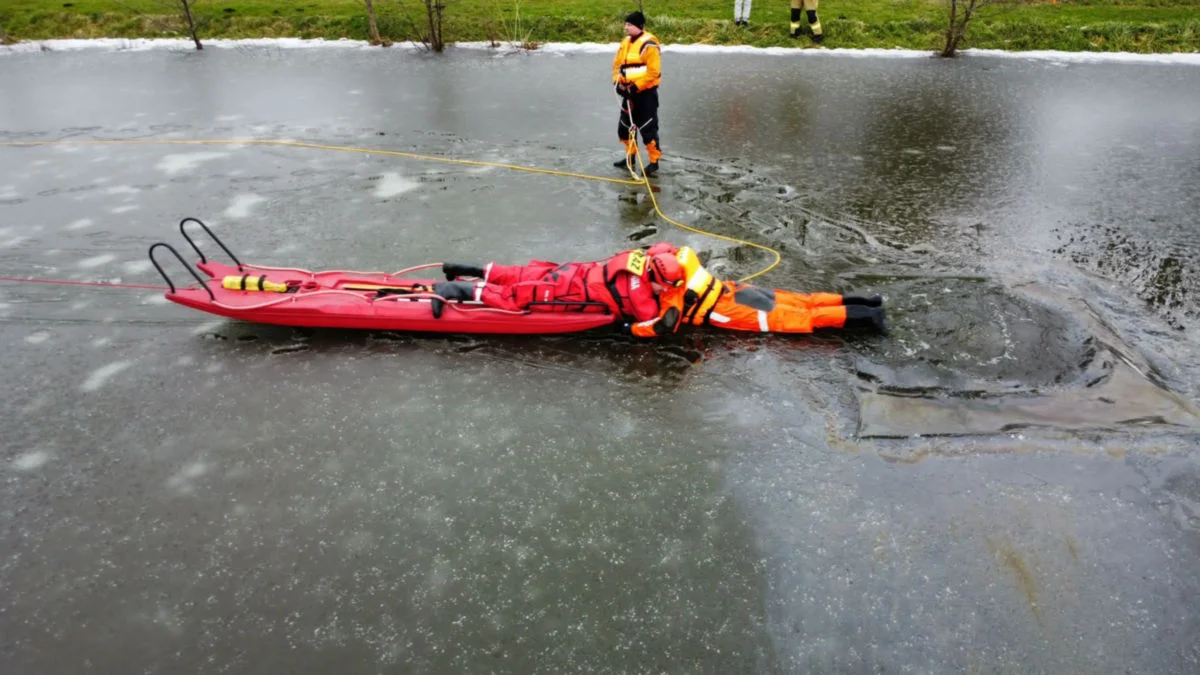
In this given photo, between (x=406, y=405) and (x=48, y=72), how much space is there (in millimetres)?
12022

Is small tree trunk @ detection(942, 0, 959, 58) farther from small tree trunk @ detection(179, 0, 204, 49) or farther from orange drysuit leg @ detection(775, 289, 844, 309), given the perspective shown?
small tree trunk @ detection(179, 0, 204, 49)

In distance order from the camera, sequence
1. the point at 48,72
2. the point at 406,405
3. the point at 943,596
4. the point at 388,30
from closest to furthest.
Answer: the point at 943,596, the point at 406,405, the point at 48,72, the point at 388,30

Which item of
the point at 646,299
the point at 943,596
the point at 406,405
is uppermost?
the point at 646,299

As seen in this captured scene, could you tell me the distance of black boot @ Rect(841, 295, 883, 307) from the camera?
16.6ft

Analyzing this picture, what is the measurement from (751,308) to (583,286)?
1188 millimetres

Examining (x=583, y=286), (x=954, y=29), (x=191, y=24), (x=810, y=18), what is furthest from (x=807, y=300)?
(x=191, y=24)

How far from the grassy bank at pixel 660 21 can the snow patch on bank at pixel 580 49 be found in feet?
1.19

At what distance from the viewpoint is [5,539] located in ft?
12.3

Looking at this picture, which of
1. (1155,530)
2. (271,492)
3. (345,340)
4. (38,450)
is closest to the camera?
(1155,530)

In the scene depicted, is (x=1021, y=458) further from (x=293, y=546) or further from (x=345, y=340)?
(x=345, y=340)

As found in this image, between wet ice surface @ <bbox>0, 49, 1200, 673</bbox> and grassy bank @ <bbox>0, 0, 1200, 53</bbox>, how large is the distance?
6369 millimetres

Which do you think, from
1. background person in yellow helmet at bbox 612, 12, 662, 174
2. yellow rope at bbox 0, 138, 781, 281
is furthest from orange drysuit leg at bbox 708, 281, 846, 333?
background person in yellow helmet at bbox 612, 12, 662, 174

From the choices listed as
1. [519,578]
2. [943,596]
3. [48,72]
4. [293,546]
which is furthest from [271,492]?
[48,72]

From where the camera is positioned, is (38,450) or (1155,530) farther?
(38,450)
